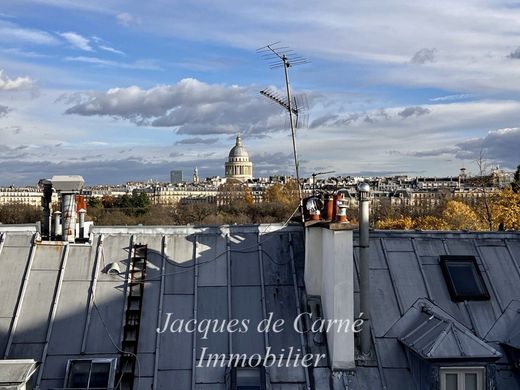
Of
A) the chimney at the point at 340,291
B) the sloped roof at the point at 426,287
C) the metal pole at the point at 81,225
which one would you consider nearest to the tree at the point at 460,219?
the sloped roof at the point at 426,287

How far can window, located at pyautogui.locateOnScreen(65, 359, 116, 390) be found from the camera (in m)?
11.9

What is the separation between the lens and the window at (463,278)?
13672 millimetres

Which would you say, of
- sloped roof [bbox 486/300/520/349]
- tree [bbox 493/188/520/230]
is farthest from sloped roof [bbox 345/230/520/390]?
tree [bbox 493/188/520/230]

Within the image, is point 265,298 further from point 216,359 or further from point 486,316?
point 486,316

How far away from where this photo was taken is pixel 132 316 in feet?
42.6

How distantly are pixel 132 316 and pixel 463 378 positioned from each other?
5.78m

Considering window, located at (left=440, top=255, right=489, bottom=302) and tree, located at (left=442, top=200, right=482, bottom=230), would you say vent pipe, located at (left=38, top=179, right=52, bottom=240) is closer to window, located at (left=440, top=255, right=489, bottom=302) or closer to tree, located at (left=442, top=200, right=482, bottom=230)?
window, located at (left=440, top=255, right=489, bottom=302)

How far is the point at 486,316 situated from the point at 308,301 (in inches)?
131

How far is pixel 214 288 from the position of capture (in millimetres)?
13578

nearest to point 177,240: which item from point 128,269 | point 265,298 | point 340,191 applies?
point 128,269

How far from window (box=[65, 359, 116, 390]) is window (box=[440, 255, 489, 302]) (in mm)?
6452

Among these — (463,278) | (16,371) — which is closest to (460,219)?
(463,278)

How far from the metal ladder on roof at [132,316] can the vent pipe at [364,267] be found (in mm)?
3919

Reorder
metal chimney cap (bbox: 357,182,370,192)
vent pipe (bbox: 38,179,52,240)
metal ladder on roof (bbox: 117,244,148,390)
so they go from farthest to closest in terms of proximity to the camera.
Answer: vent pipe (bbox: 38,179,52,240), metal chimney cap (bbox: 357,182,370,192), metal ladder on roof (bbox: 117,244,148,390)
